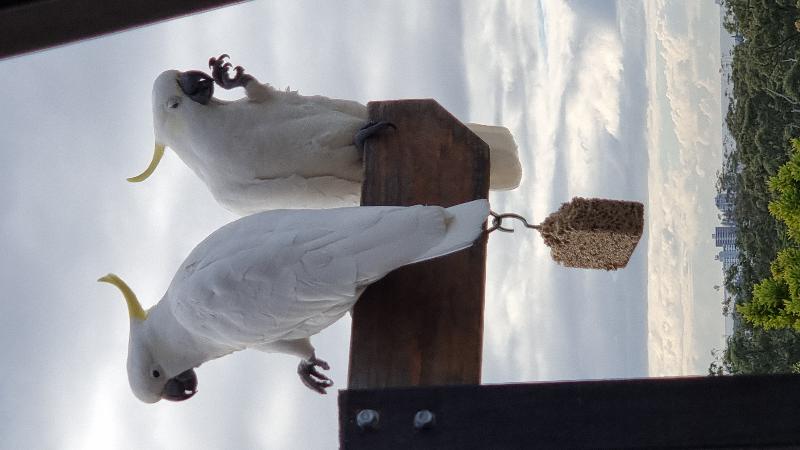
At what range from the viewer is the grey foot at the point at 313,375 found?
1.57 meters

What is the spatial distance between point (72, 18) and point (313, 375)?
3.27 ft

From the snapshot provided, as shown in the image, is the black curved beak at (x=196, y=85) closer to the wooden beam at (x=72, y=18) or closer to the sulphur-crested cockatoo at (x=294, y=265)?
the sulphur-crested cockatoo at (x=294, y=265)

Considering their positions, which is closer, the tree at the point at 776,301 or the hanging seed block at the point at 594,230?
the hanging seed block at the point at 594,230

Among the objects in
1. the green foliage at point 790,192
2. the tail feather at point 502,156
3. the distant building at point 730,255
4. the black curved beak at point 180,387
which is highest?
the distant building at point 730,255

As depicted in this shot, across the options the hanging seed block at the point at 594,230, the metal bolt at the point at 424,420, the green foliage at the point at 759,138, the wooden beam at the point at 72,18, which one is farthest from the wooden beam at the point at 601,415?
the green foliage at the point at 759,138

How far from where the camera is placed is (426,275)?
124cm

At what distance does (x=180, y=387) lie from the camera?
1.52 m

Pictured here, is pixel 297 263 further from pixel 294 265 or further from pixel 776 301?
pixel 776 301

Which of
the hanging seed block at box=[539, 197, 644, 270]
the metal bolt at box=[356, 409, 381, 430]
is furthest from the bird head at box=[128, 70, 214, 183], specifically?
the metal bolt at box=[356, 409, 381, 430]

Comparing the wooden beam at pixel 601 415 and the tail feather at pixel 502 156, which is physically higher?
the tail feather at pixel 502 156

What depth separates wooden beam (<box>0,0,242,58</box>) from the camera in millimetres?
806

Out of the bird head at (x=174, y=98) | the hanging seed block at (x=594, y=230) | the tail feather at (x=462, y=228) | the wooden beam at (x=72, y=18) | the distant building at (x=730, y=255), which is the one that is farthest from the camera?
the distant building at (x=730, y=255)

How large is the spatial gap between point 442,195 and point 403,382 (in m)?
0.40

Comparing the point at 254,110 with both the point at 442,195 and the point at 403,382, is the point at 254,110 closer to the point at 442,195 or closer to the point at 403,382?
the point at 442,195
